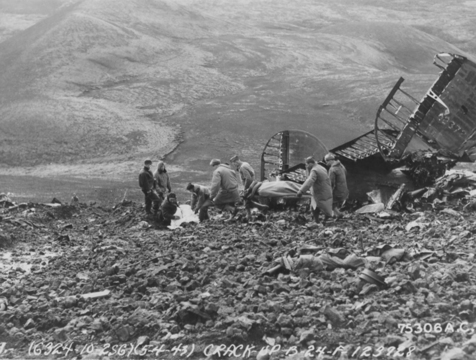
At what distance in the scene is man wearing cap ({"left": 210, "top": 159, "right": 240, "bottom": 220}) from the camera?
11906mm

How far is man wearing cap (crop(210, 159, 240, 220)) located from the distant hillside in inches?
592

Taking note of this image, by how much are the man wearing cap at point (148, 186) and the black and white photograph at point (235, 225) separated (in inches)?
1.4

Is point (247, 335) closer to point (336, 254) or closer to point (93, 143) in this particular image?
point (336, 254)

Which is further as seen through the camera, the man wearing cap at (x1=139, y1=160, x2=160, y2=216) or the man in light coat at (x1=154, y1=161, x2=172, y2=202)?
the man in light coat at (x1=154, y1=161, x2=172, y2=202)

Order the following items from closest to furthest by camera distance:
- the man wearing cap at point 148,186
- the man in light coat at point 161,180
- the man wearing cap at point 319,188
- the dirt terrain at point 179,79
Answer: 1. the man wearing cap at point 319,188
2. the man wearing cap at point 148,186
3. the man in light coat at point 161,180
4. the dirt terrain at point 179,79

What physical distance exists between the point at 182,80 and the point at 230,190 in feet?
112

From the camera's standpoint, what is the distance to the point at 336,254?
6.93 metres

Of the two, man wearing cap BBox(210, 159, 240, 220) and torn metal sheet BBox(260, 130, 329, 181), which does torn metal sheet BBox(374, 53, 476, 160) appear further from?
man wearing cap BBox(210, 159, 240, 220)

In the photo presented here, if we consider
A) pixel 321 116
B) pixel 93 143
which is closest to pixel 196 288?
pixel 93 143

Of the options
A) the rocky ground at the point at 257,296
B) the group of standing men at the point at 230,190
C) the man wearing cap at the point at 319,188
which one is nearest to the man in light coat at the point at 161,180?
the group of standing men at the point at 230,190

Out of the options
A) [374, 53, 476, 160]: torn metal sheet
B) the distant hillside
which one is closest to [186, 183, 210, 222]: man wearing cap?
[374, 53, 476, 160]: torn metal sheet

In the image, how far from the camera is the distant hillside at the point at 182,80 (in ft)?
104

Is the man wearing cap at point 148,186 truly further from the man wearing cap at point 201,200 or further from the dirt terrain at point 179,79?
the dirt terrain at point 179,79

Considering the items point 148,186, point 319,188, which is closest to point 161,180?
point 148,186
